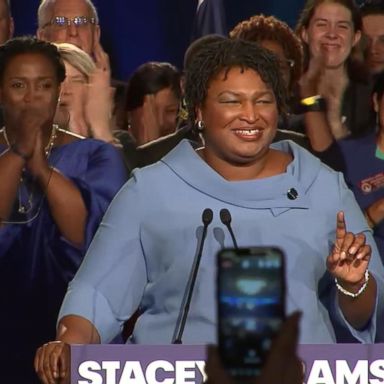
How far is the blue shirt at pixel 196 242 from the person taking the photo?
2.83 m

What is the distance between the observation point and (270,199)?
9.62 ft

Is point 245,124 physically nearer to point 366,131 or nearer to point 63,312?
point 63,312

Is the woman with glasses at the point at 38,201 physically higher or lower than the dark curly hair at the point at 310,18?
lower

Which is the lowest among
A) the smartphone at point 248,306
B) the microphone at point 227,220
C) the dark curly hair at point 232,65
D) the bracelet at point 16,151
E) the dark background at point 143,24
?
the microphone at point 227,220

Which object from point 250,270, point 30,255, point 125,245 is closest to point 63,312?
point 125,245

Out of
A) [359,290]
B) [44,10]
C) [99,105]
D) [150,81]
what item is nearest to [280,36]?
[150,81]

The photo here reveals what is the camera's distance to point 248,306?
3.88 ft

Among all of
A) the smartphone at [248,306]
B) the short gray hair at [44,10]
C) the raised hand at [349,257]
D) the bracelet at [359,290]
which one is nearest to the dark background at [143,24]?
the short gray hair at [44,10]

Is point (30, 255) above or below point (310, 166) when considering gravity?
below

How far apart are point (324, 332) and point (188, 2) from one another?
2.03 metres

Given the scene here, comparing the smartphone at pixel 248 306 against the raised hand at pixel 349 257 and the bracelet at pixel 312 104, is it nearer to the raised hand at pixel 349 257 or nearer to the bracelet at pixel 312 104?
the raised hand at pixel 349 257

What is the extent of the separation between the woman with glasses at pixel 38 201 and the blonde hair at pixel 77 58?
0.06 metres

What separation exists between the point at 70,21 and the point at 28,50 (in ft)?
0.84

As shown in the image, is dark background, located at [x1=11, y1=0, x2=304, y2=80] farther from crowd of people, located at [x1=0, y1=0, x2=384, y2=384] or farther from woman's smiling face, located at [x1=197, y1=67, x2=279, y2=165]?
woman's smiling face, located at [x1=197, y1=67, x2=279, y2=165]
